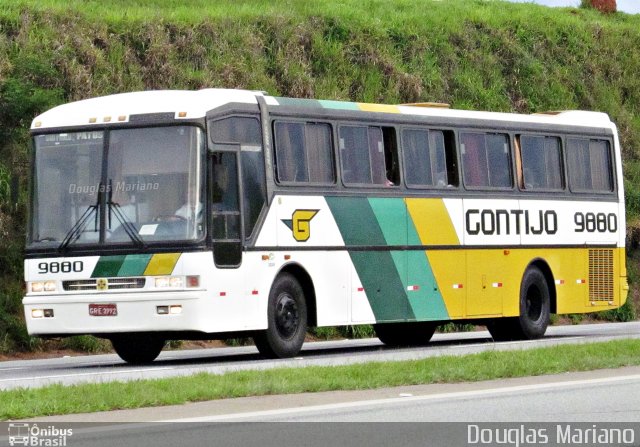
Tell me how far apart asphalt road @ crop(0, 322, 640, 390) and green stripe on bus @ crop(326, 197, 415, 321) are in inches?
25.6

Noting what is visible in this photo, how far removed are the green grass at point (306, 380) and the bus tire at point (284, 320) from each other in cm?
315

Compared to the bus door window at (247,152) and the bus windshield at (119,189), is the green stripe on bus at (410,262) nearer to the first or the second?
the bus door window at (247,152)

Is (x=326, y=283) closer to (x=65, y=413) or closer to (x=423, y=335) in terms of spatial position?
(x=423, y=335)

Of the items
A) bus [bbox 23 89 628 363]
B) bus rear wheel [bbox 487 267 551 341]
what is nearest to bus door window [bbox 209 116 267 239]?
bus [bbox 23 89 628 363]

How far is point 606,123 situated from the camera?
2773cm

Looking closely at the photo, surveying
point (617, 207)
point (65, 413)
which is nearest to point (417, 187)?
point (617, 207)

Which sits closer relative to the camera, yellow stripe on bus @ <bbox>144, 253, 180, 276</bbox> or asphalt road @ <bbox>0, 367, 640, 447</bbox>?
Answer: asphalt road @ <bbox>0, 367, 640, 447</bbox>

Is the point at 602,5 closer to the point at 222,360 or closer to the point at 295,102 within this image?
the point at 295,102

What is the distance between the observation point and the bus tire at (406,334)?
25.3 meters

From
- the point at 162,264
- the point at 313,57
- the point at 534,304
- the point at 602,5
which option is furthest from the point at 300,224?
the point at 602,5

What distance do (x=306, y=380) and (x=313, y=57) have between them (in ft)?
78.4

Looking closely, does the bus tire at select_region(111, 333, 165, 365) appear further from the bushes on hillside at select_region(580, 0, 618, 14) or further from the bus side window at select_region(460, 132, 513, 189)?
the bushes on hillside at select_region(580, 0, 618, 14)

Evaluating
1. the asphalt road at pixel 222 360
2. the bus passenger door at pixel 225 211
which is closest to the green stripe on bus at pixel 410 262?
the asphalt road at pixel 222 360

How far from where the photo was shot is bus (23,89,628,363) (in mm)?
19375
